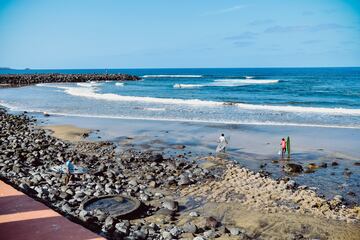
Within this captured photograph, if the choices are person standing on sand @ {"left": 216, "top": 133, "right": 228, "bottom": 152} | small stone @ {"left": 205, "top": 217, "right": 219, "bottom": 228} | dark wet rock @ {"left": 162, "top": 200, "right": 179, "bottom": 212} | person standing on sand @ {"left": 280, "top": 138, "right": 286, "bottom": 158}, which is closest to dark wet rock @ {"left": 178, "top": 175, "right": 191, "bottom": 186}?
dark wet rock @ {"left": 162, "top": 200, "right": 179, "bottom": 212}

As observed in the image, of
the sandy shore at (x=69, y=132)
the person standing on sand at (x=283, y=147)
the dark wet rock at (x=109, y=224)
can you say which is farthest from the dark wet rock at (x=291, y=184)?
the sandy shore at (x=69, y=132)

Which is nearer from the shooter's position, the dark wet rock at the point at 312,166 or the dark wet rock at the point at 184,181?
the dark wet rock at the point at 184,181

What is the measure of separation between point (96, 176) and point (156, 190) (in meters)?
2.14

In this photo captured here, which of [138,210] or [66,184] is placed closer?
[138,210]

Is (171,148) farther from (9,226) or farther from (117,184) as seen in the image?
(9,226)

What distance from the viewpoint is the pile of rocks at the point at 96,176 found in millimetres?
8367

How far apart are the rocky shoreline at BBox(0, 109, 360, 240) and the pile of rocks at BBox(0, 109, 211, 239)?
19 millimetres

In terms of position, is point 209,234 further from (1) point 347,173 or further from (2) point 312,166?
(2) point 312,166

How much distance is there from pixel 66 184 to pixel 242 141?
9366 millimetres

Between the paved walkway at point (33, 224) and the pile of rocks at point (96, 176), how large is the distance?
3.51ft

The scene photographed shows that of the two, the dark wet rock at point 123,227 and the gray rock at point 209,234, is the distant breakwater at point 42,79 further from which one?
the gray rock at point 209,234

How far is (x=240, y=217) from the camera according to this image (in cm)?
917

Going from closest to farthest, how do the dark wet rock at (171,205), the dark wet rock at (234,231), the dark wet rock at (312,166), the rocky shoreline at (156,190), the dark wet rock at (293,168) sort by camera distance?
the dark wet rock at (234,231)
the rocky shoreline at (156,190)
the dark wet rock at (171,205)
the dark wet rock at (293,168)
the dark wet rock at (312,166)

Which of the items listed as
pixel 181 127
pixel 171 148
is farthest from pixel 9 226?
pixel 181 127
